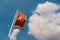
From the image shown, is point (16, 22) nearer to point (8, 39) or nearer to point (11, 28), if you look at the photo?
point (11, 28)

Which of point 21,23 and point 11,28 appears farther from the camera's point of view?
point 21,23

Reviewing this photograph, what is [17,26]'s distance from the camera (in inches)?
1662

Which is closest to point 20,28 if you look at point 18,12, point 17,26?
point 17,26

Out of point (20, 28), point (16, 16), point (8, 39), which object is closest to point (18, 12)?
point (16, 16)

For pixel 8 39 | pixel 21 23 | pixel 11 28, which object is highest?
pixel 21 23

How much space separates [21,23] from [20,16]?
192cm

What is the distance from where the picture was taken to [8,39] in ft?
125

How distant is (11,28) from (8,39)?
116 inches

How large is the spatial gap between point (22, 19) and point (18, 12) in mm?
2204

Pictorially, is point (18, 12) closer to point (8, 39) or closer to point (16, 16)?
point (16, 16)

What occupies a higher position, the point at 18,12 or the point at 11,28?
the point at 18,12

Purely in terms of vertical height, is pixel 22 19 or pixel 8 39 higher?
pixel 22 19

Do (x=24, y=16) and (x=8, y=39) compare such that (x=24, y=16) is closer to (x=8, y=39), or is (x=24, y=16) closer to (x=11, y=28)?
(x=11, y=28)

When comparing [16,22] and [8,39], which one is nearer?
[8,39]
